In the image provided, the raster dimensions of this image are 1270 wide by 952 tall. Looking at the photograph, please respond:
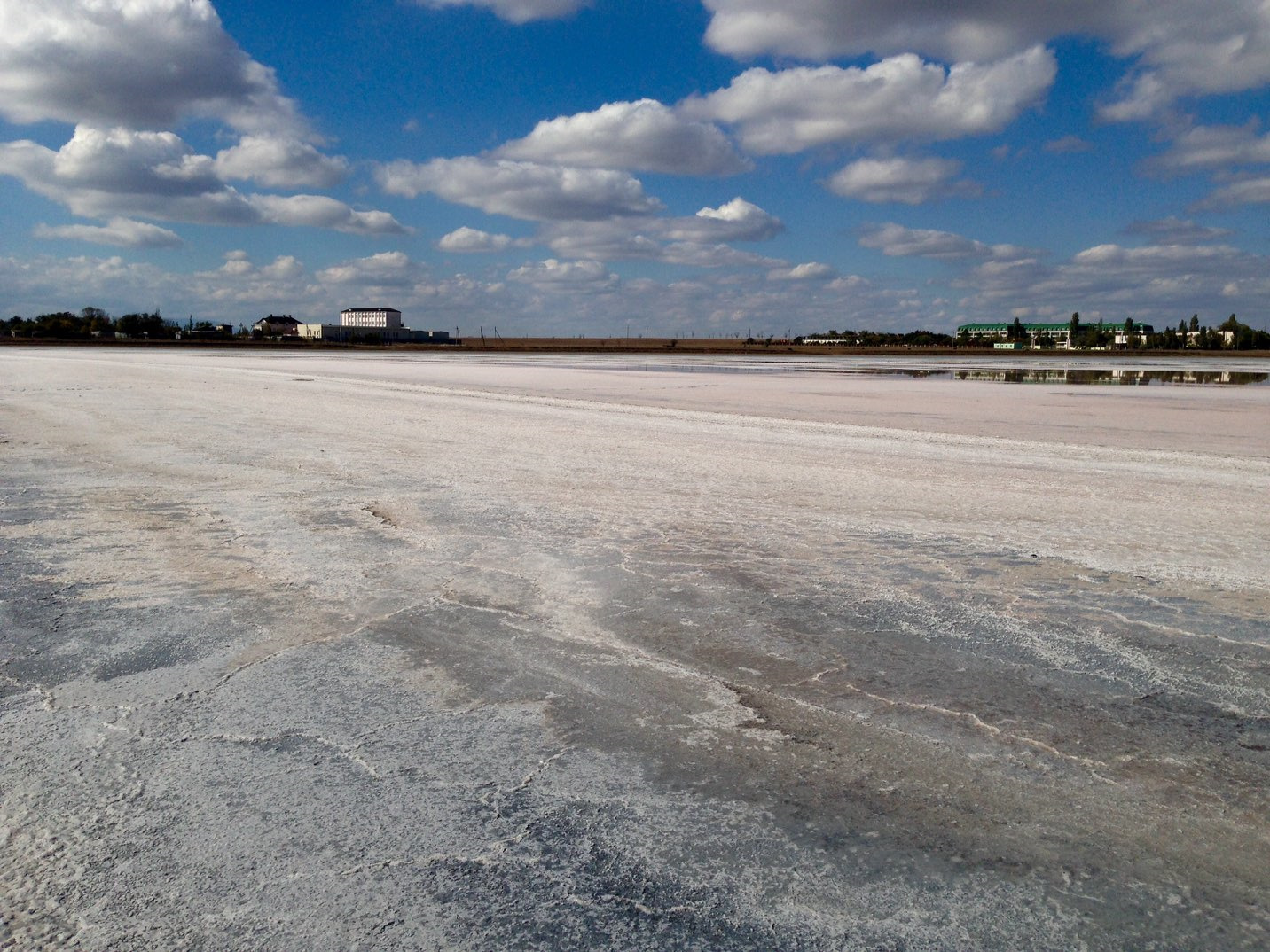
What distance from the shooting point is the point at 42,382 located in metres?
23.6

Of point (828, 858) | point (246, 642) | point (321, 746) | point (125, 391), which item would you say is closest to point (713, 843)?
point (828, 858)

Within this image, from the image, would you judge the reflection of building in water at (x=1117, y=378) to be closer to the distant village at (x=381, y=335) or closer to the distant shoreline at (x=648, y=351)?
the distant shoreline at (x=648, y=351)

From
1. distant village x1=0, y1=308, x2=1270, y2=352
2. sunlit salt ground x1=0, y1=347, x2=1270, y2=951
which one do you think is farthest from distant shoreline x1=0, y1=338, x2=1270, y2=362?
sunlit salt ground x1=0, y1=347, x2=1270, y2=951

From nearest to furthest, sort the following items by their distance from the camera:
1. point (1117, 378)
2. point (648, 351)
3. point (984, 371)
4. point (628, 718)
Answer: point (628, 718), point (1117, 378), point (984, 371), point (648, 351)

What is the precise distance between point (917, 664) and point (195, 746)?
3.04 metres

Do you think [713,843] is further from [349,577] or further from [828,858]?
[349,577]

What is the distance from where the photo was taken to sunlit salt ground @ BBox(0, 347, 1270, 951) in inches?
92.8

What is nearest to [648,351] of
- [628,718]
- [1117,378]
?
[1117,378]

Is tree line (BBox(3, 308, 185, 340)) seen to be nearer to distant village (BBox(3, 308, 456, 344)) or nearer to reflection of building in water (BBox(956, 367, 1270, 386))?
distant village (BBox(3, 308, 456, 344))

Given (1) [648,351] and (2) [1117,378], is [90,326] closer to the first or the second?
(1) [648,351]

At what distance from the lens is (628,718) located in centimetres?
348

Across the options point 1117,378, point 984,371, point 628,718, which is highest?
point 984,371

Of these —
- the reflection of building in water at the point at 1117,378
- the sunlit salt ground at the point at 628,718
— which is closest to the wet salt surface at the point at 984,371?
the reflection of building in water at the point at 1117,378

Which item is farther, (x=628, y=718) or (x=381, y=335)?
(x=381, y=335)
